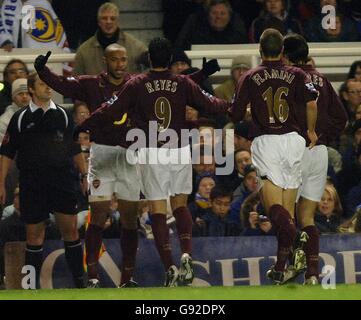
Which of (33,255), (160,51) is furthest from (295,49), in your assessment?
(33,255)

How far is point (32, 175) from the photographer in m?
18.4

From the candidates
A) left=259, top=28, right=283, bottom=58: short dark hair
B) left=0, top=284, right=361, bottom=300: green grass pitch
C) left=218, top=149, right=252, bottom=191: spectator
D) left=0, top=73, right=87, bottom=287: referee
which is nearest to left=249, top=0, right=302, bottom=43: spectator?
left=218, top=149, right=252, bottom=191: spectator

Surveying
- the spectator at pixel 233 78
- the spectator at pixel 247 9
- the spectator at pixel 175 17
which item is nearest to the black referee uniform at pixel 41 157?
the spectator at pixel 233 78

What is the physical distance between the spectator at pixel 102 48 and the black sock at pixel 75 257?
3035 mm

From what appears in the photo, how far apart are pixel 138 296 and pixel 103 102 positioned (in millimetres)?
2525

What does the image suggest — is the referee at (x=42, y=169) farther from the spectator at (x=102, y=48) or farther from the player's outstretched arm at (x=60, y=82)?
the spectator at (x=102, y=48)

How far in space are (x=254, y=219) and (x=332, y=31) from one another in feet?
13.8

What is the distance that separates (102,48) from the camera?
828 inches

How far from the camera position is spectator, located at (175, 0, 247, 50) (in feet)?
72.8

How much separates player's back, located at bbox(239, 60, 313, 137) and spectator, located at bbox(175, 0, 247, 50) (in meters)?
5.07

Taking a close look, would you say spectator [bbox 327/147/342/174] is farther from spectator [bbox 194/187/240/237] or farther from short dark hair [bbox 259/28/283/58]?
short dark hair [bbox 259/28/283/58]

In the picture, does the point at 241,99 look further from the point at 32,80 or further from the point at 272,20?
the point at 272,20

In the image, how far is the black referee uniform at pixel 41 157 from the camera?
18281 millimetres
